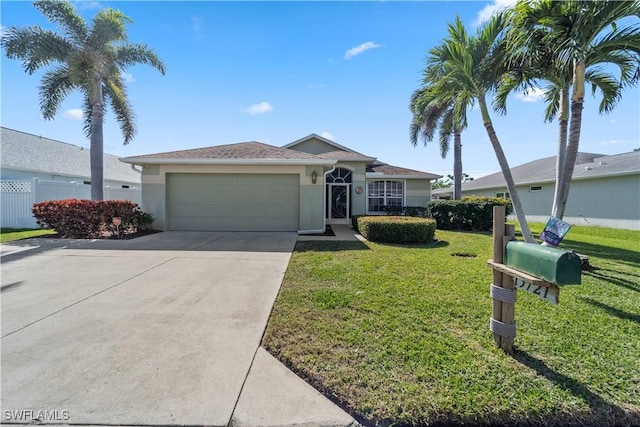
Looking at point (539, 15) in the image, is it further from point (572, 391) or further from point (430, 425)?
point (430, 425)

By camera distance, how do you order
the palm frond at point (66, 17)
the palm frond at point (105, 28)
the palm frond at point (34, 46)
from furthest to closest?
the palm frond at point (105, 28), the palm frond at point (66, 17), the palm frond at point (34, 46)

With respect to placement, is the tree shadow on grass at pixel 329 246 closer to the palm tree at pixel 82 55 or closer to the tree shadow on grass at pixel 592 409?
the tree shadow on grass at pixel 592 409

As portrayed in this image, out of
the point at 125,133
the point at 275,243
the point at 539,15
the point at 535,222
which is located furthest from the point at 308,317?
the point at 535,222

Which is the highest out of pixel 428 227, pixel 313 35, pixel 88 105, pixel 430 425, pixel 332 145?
pixel 313 35

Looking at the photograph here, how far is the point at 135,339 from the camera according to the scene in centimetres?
325

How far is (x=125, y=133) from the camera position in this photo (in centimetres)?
1512

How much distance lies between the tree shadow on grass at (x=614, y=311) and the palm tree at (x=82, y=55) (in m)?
16.2


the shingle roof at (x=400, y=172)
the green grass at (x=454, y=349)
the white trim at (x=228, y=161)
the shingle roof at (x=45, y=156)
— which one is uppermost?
the shingle roof at (x=45, y=156)

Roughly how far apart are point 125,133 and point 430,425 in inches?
717

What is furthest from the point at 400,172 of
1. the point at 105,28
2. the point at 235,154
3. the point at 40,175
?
the point at 40,175

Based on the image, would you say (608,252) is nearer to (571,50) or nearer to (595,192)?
(571,50)

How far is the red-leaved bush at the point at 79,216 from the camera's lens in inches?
392

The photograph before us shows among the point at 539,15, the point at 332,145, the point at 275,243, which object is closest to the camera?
the point at 539,15

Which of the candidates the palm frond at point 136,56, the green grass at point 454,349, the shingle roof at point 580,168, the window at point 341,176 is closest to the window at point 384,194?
the window at point 341,176
